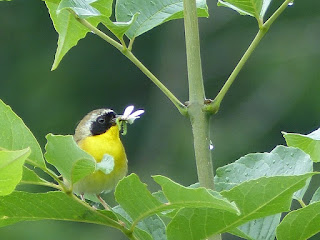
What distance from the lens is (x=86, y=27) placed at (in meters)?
1.88

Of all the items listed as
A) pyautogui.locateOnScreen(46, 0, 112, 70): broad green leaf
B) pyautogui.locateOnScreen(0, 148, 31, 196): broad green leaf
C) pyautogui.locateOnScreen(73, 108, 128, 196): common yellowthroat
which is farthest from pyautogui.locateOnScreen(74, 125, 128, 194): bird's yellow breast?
pyautogui.locateOnScreen(0, 148, 31, 196): broad green leaf

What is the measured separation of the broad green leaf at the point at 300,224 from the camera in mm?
1665

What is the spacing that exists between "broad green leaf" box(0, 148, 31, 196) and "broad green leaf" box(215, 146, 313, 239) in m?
0.41

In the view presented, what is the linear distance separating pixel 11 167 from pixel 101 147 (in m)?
1.71

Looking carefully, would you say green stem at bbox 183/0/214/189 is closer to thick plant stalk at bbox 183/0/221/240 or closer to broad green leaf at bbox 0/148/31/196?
thick plant stalk at bbox 183/0/221/240

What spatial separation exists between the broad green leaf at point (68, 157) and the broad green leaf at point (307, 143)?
427 millimetres

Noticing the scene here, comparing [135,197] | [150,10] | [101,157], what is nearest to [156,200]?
[135,197]

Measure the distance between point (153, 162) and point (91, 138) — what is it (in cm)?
750

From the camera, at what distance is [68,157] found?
158 centimetres

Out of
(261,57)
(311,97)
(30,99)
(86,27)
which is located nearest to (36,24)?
(30,99)

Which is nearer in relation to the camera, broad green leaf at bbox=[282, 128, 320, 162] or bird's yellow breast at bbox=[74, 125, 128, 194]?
broad green leaf at bbox=[282, 128, 320, 162]

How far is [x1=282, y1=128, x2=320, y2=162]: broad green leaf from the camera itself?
184cm

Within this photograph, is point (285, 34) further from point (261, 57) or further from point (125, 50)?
point (125, 50)

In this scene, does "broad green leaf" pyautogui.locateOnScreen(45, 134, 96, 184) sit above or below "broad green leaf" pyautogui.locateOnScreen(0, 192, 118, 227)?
above
